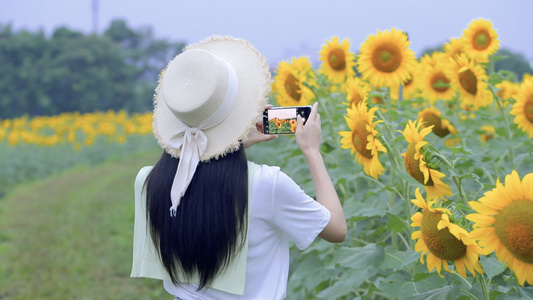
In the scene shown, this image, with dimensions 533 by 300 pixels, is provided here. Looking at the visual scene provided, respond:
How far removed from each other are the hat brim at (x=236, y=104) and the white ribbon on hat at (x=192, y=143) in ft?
0.06

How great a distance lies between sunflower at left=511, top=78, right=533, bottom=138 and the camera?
2338 mm

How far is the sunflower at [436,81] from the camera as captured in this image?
3.06m

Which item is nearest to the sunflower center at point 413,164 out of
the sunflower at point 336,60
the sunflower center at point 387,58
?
the sunflower center at point 387,58

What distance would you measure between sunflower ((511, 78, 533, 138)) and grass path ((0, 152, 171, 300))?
8.79 ft

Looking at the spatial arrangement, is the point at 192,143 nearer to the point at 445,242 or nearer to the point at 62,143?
the point at 445,242

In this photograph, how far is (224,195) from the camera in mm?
1628

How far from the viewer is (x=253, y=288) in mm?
1704

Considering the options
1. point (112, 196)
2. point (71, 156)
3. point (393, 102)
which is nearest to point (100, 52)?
point (71, 156)

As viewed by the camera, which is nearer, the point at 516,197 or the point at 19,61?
the point at 516,197

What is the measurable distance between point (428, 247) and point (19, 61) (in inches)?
854

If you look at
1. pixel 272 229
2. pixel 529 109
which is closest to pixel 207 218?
pixel 272 229

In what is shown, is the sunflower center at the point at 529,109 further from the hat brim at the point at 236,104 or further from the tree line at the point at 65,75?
the tree line at the point at 65,75

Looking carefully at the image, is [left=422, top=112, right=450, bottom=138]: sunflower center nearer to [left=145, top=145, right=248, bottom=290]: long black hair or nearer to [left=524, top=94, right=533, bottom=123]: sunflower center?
[left=524, top=94, right=533, bottom=123]: sunflower center

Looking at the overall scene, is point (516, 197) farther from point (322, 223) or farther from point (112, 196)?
point (112, 196)
